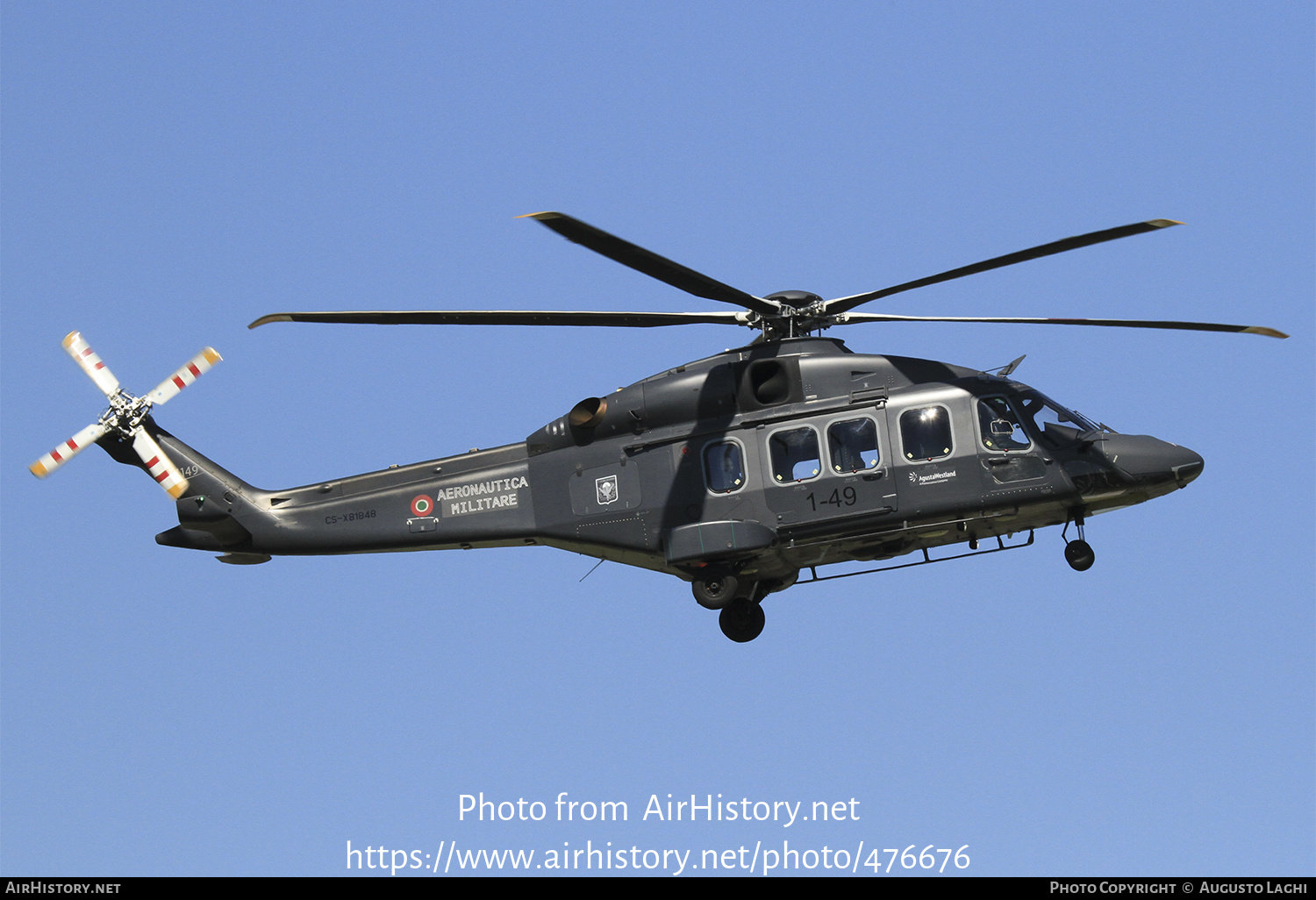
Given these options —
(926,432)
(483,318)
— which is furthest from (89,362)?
(926,432)

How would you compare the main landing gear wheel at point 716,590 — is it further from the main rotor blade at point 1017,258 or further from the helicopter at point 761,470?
the main rotor blade at point 1017,258

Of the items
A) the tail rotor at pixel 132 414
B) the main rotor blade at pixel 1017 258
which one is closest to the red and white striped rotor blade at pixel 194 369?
the tail rotor at pixel 132 414

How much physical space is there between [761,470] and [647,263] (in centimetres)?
391

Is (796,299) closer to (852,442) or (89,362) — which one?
(852,442)

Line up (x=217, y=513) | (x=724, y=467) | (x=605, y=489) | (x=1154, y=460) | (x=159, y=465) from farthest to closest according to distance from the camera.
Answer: (x=159, y=465) → (x=217, y=513) → (x=605, y=489) → (x=724, y=467) → (x=1154, y=460)

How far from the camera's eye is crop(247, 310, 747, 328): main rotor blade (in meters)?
20.9

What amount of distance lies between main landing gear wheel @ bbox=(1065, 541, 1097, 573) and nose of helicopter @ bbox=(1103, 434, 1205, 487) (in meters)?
1.15

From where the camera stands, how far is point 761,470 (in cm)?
2159

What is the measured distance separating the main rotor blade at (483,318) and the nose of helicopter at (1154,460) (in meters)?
6.27

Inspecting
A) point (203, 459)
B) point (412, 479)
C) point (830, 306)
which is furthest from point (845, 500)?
point (203, 459)

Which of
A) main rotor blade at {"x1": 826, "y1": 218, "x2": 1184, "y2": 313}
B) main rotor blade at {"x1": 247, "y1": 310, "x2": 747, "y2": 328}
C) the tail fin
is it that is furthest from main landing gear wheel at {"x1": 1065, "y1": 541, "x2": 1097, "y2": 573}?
the tail fin

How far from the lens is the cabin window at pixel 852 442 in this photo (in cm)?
2123
